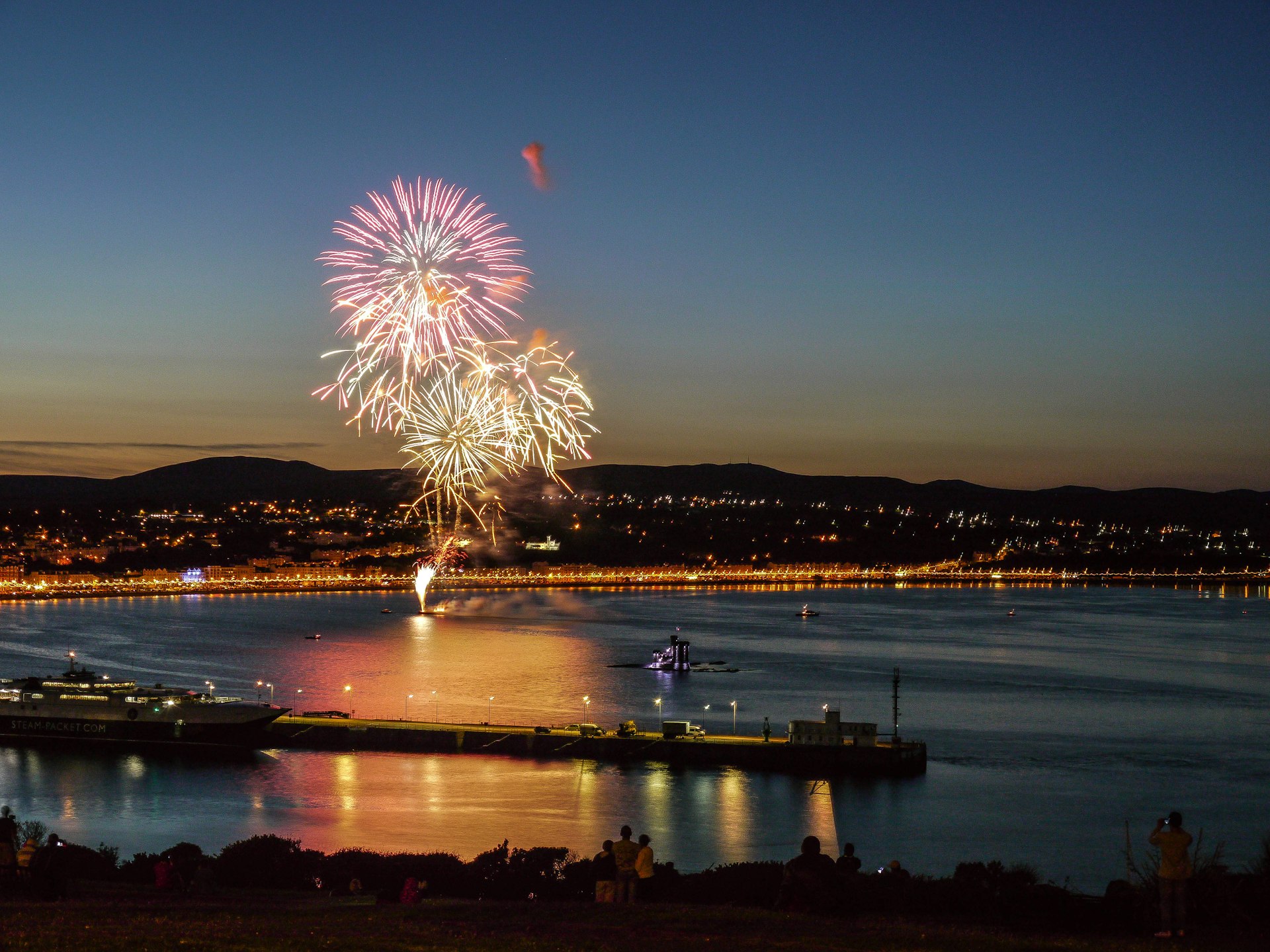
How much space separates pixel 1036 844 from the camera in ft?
52.1

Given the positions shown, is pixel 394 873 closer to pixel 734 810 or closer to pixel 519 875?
pixel 519 875

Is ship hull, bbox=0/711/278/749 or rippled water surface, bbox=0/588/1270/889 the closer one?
rippled water surface, bbox=0/588/1270/889

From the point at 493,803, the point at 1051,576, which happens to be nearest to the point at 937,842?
the point at 493,803

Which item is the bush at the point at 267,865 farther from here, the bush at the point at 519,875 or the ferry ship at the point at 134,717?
the ferry ship at the point at 134,717

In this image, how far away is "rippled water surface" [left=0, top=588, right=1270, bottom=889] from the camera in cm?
1617

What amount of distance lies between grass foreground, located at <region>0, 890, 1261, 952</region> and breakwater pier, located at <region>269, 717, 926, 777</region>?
1436cm

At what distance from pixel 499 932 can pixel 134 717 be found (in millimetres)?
19641

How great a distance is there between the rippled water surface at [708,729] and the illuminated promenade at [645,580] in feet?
63.5

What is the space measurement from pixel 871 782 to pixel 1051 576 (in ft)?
303

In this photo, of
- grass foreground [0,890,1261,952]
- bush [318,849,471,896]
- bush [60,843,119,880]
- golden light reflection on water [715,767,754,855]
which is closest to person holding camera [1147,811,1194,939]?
grass foreground [0,890,1261,952]

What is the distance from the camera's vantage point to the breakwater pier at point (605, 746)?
20.5 metres

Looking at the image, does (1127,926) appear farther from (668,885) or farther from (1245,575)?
(1245,575)

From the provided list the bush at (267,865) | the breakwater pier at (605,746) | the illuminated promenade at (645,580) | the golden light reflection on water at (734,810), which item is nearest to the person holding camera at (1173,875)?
the bush at (267,865)

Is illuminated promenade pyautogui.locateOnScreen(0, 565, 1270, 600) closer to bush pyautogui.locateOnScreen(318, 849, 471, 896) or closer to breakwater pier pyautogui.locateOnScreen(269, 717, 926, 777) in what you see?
breakwater pier pyautogui.locateOnScreen(269, 717, 926, 777)
